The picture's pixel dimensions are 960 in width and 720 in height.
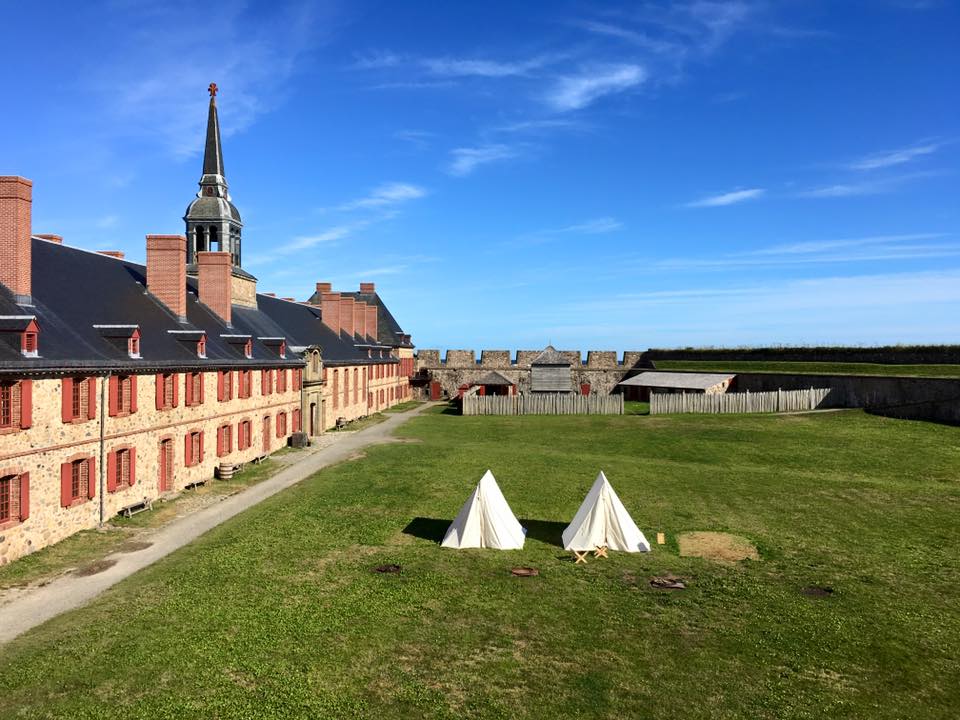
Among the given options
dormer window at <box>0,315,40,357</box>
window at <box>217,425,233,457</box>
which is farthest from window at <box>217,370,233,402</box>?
dormer window at <box>0,315,40,357</box>

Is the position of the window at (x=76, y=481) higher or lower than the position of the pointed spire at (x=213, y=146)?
lower

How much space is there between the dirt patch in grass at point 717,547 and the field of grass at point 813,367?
34.7 m

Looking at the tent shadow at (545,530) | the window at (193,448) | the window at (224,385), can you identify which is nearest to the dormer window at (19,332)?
the window at (193,448)

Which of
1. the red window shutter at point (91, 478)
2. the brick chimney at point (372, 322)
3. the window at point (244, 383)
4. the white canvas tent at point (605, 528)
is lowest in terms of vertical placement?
the white canvas tent at point (605, 528)

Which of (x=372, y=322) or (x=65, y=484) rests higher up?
(x=372, y=322)

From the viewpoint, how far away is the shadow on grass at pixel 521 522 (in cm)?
2109

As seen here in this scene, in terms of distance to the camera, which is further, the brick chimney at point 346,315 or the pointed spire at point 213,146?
the brick chimney at point 346,315

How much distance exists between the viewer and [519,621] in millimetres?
14797

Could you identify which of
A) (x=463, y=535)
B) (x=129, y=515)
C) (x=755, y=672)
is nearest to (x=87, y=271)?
(x=129, y=515)

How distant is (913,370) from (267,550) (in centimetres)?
4885

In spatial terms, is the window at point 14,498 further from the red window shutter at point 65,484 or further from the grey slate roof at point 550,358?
the grey slate roof at point 550,358

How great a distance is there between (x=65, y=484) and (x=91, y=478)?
4.41ft

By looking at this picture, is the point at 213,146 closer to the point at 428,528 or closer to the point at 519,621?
the point at 428,528

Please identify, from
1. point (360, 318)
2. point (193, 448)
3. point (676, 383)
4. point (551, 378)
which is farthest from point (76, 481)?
point (551, 378)
